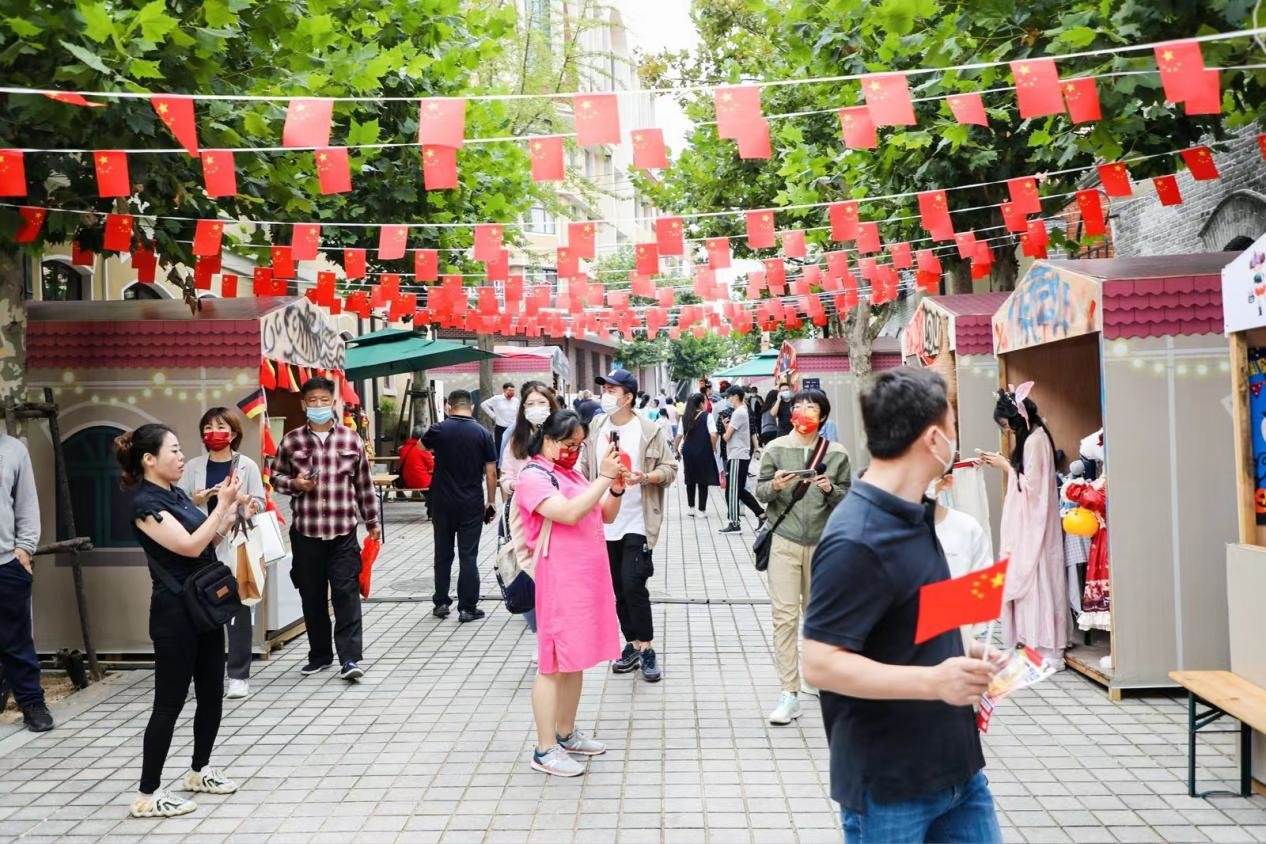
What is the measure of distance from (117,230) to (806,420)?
17.5ft

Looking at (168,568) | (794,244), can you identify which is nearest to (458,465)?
(794,244)

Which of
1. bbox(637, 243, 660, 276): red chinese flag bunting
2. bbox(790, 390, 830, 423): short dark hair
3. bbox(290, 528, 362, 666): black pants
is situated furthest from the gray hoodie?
bbox(637, 243, 660, 276): red chinese flag bunting

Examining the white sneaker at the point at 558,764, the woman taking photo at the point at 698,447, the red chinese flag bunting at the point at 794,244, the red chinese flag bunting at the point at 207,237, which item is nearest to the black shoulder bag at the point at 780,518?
the white sneaker at the point at 558,764

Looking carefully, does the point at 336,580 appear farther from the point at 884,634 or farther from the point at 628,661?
the point at 884,634

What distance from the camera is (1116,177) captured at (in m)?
8.64

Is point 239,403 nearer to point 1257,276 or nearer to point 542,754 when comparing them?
point 542,754

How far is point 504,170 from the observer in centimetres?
1588

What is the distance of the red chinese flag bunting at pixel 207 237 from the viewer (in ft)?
30.3

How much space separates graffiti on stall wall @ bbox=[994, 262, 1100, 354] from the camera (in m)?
7.29

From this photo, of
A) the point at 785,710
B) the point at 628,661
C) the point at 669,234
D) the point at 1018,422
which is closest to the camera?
the point at 785,710

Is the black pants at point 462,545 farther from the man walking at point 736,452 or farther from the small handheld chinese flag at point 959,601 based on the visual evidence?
the small handheld chinese flag at point 959,601

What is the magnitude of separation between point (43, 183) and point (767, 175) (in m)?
Answer: 14.7

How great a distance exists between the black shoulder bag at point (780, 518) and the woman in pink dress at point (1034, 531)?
5.20ft

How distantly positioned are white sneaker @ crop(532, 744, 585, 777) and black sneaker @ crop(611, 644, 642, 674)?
2207 millimetres
